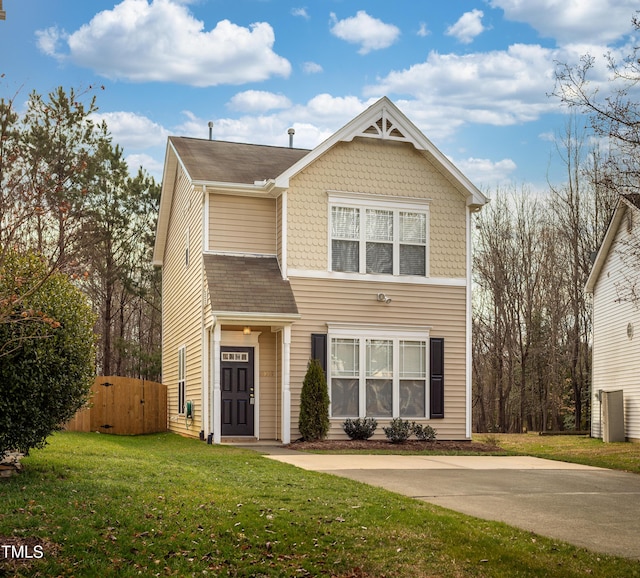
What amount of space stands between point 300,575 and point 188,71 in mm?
17915

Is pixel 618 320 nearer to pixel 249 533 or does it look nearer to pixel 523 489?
pixel 523 489

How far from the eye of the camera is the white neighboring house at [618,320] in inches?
1006

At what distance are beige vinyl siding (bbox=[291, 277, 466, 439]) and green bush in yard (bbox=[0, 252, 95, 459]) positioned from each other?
890cm

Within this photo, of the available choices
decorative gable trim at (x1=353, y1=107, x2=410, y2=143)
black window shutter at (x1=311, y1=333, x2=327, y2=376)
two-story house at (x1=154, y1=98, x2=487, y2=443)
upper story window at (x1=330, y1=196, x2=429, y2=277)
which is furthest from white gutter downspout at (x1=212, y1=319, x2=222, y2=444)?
decorative gable trim at (x1=353, y1=107, x2=410, y2=143)

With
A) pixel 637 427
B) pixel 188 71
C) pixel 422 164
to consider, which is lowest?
pixel 637 427

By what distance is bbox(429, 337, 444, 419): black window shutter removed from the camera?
20734mm

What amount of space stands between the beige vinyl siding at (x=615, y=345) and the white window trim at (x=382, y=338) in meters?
7.46

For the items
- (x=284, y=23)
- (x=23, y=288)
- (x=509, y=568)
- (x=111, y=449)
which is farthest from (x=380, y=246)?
(x=509, y=568)

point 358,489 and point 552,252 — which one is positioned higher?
point 552,252

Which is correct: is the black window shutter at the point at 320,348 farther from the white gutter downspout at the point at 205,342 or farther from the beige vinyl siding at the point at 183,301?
the beige vinyl siding at the point at 183,301

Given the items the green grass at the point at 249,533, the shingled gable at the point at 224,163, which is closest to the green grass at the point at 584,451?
the green grass at the point at 249,533

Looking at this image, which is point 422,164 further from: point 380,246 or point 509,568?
point 509,568

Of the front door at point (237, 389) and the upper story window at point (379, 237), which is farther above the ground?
the upper story window at point (379, 237)

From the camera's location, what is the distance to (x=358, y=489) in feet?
36.2
